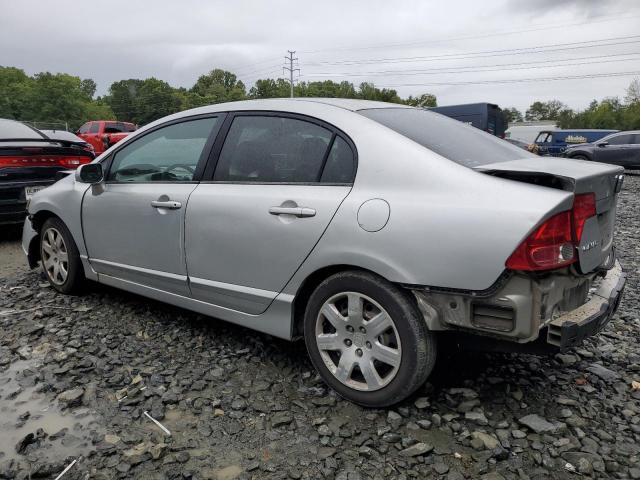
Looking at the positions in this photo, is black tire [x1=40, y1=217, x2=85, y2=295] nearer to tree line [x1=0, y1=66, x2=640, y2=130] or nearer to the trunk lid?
the trunk lid

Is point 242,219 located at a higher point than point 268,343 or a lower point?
higher

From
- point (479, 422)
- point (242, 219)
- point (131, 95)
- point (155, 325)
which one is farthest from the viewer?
point (131, 95)

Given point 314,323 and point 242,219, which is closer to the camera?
point 314,323

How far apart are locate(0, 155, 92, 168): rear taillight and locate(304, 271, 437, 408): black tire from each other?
503 centimetres

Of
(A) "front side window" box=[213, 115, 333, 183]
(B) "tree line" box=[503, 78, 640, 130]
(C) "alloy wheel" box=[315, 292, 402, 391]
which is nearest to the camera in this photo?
(C) "alloy wheel" box=[315, 292, 402, 391]

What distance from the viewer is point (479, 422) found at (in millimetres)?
2488

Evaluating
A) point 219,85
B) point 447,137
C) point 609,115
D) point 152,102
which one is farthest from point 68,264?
point 219,85

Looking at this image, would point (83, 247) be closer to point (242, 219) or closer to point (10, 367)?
point (10, 367)

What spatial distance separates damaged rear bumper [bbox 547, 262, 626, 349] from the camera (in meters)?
2.20

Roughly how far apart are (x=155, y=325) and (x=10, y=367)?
93 centimetres

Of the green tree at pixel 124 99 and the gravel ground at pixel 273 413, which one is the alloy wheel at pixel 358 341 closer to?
the gravel ground at pixel 273 413

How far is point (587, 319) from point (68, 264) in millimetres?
3745

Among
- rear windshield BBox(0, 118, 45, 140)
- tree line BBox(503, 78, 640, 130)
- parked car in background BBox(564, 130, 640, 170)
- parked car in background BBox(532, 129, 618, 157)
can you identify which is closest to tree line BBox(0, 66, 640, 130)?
tree line BBox(503, 78, 640, 130)

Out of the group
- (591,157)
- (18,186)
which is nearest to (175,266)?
(18,186)
